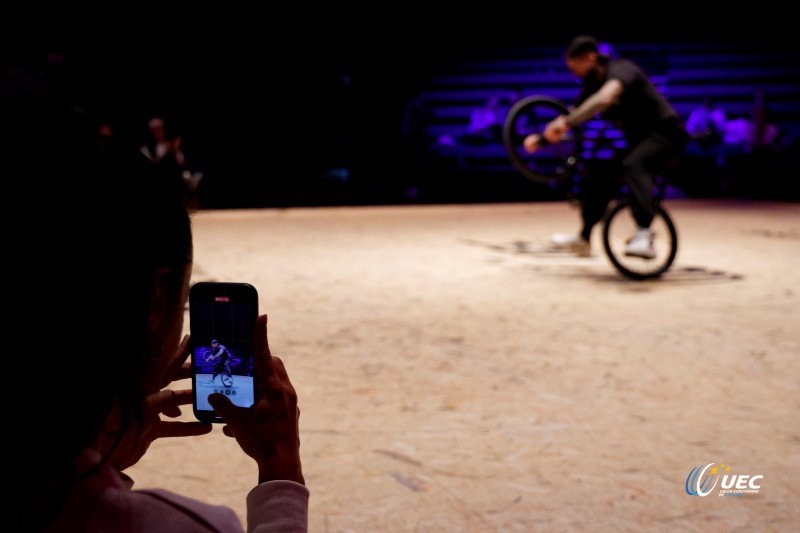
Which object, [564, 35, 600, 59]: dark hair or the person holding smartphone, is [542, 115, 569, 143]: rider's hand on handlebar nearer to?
[564, 35, 600, 59]: dark hair

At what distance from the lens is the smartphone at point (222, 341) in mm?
1258

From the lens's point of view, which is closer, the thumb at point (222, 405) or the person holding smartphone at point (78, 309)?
the person holding smartphone at point (78, 309)

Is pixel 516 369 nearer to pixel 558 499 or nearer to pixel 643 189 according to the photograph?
pixel 558 499

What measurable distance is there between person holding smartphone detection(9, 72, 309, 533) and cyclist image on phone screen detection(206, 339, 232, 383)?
364mm

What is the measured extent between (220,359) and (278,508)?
0.33 meters

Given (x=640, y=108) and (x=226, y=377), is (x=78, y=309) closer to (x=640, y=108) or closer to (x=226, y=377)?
(x=226, y=377)

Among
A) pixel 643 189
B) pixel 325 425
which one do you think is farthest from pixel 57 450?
pixel 643 189

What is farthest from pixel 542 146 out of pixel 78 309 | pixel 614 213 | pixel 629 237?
pixel 78 309

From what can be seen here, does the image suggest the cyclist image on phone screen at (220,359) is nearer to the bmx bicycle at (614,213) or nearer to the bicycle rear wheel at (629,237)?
the bmx bicycle at (614,213)

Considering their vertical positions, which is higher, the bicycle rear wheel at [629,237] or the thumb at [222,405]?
the thumb at [222,405]

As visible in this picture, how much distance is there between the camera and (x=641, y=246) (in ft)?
20.0

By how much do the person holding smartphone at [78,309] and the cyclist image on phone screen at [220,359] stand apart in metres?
0.36

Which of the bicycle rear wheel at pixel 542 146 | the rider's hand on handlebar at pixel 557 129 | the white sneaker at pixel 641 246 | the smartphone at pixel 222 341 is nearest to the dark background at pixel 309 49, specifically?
the bicycle rear wheel at pixel 542 146

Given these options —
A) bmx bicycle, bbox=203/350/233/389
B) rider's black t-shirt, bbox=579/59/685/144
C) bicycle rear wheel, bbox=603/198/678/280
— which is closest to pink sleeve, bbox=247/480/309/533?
bmx bicycle, bbox=203/350/233/389
